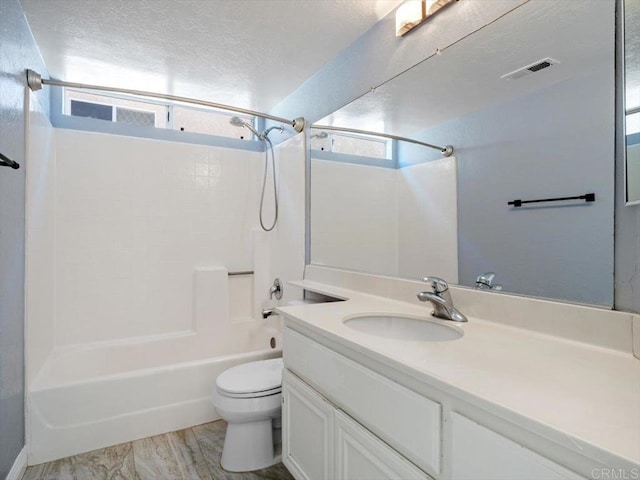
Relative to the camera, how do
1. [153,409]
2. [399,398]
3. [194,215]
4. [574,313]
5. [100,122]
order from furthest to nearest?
[194,215] → [100,122] → [153,409] → [574,313] → [399,398]

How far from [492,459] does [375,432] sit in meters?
0.37

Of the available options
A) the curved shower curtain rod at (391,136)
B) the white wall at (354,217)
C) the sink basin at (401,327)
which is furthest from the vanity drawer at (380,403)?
the curved shower curtain rod at (391,136)

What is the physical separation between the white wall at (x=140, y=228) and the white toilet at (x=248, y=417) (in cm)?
125

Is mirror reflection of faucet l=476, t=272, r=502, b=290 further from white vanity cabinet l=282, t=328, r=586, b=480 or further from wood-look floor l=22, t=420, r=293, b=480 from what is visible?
wood-look floor l=22, t=420, r=293, b=480

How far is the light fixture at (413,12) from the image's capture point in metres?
1.40

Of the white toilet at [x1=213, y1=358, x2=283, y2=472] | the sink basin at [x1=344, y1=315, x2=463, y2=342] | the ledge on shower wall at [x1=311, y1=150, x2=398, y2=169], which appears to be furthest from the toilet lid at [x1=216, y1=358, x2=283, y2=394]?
the ledge on shower wall at [x1=311, y1=150, x2=398, y2=169]

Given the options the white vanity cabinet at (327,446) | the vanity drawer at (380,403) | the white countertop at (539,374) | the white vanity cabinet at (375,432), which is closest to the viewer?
the white countertop at (539,374)

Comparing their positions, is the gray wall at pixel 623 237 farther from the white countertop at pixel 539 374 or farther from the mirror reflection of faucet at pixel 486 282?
the mirror reflection of faucet at pixel 486 282

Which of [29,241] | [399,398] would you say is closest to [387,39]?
[399,398]

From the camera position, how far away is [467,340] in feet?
3.22

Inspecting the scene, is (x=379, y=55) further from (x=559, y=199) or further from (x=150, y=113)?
(x=150, y=113)

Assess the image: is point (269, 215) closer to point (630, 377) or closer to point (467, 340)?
point (467, 340)

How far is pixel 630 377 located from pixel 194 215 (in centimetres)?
273

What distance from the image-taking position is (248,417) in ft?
5.27
